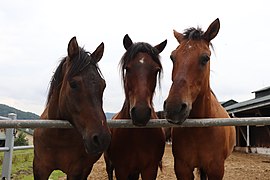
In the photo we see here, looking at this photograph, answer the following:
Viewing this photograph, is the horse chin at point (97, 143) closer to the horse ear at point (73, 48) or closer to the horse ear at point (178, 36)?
the horse ear at point (73, 48)

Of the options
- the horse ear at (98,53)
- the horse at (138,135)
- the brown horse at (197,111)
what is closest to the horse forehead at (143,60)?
the horse at (138,135)

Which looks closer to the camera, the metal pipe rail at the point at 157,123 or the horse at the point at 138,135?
the metal pipe rail at the point at 157,123

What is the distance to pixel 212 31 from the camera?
3396 mm

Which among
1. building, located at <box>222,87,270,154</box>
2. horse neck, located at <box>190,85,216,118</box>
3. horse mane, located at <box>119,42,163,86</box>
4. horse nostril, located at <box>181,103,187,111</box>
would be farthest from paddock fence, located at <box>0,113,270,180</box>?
building, located at <box>222,87,270,154</box>

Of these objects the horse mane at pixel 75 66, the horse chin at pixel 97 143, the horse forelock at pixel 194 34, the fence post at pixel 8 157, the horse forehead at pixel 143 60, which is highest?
the horse forelock at pixel 194 34

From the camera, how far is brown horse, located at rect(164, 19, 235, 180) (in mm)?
3023

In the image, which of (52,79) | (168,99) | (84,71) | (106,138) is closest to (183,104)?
(168,99)

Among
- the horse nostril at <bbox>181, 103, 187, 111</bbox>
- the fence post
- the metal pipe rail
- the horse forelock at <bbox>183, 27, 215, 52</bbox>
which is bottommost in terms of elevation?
the fence post

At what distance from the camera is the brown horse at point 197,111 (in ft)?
9.92

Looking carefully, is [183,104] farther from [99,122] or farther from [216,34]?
[216,34]

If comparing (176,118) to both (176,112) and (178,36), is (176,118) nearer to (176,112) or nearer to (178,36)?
(176,112)

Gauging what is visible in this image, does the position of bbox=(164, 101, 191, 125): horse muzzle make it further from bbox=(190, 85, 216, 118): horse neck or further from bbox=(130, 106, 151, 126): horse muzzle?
bbox=(190, 85, 216, 118): horse neck

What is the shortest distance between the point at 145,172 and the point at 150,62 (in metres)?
1.27

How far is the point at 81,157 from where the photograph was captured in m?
3.32
